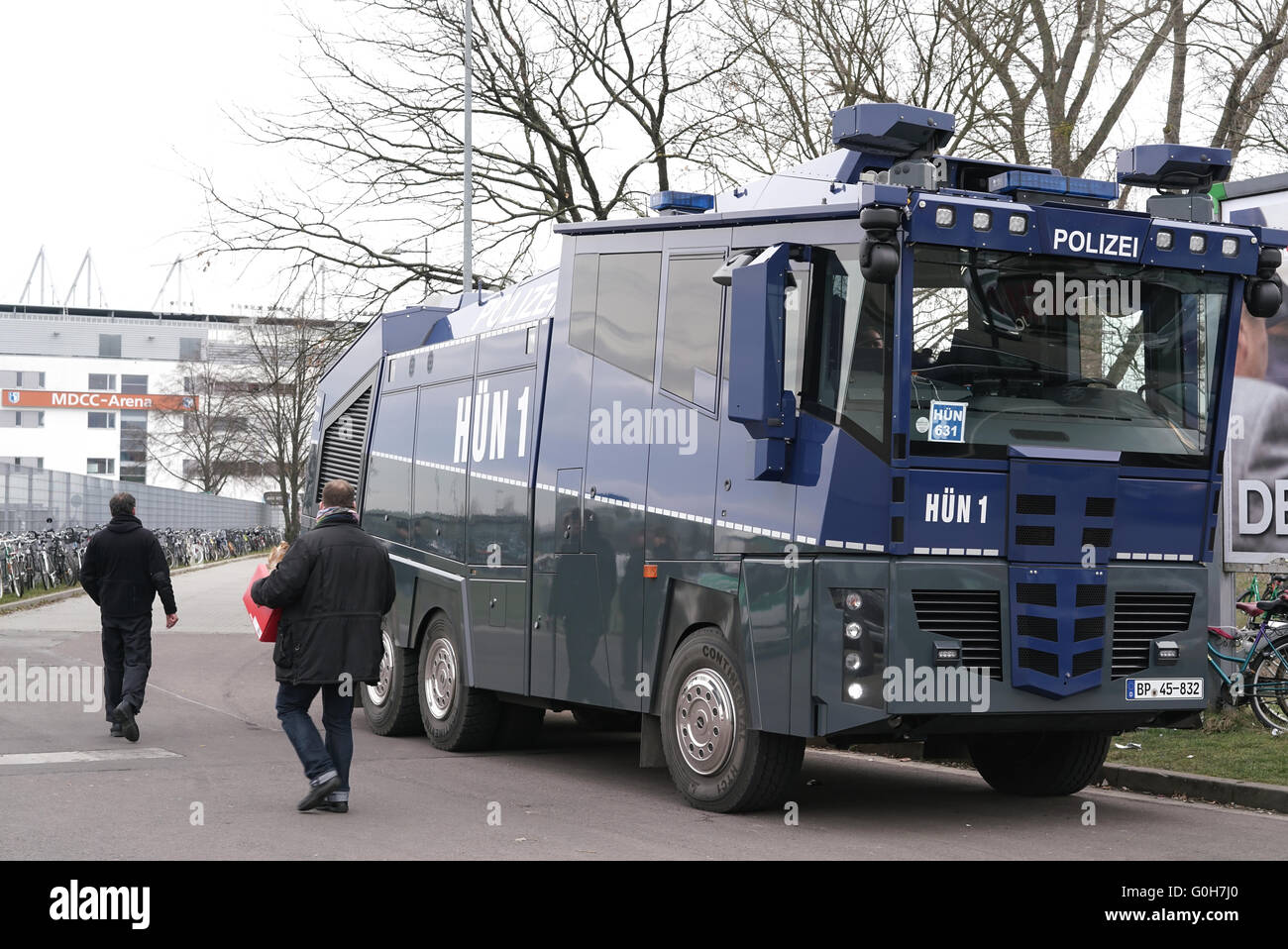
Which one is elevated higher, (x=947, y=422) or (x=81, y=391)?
(x=81, y=391)

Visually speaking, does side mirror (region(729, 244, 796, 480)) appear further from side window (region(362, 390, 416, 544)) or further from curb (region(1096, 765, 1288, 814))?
side window (region(362, 390, 416, 544))

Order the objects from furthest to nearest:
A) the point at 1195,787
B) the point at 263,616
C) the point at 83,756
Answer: the point at 83,756, the point at 1195,787, the point at 263,616

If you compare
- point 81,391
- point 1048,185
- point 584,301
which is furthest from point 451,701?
point 81,391

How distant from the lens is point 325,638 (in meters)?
8.65

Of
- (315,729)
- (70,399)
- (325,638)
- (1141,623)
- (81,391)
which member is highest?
(81,391)

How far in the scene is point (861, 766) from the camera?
11.7m

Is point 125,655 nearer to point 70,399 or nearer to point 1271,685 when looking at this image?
point 1271,685

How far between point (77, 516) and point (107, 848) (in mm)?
37211

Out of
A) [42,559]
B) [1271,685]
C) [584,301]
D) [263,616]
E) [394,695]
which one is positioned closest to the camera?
[263,616]

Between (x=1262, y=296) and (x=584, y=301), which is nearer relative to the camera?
(x=1262, y=296)

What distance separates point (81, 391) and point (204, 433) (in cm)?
3373

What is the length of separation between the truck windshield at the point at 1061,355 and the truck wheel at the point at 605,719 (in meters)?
4.43

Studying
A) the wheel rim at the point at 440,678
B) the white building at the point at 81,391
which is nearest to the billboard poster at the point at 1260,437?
the wheel rim at the point at 440,678
